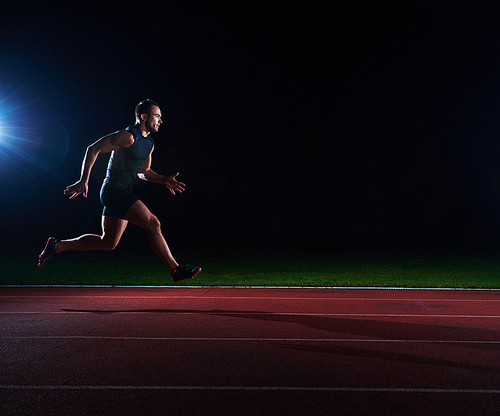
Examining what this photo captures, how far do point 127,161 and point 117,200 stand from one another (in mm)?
513

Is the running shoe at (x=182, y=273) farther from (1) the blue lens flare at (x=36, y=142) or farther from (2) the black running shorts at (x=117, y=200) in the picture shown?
(1) the blue lens flare at (x=36, y=142)

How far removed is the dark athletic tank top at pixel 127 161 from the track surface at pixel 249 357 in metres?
1.79

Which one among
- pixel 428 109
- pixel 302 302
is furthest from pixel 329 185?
pixel 302 302

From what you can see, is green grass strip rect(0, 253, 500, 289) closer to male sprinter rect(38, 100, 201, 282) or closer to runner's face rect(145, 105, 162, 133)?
male sprinter rect(38, 100, 201, 282)

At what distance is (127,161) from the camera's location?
5.50 meters

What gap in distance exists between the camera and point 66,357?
158 inches

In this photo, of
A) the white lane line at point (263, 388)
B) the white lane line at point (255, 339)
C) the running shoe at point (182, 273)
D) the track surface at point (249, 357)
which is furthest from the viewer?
the running shoe at point (182, 273)

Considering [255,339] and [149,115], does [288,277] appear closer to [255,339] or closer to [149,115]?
[255,339]

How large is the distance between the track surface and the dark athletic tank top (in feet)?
5.86

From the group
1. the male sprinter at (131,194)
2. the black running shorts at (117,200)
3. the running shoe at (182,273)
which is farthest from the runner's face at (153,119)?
the running shoe at (182,273)

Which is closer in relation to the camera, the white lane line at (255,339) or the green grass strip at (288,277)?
the white lane line at (255,339)

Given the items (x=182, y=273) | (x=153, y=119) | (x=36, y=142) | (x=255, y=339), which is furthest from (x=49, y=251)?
(x=36, y=142)

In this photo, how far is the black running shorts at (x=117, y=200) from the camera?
5363 mm

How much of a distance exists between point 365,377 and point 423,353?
1.07m
